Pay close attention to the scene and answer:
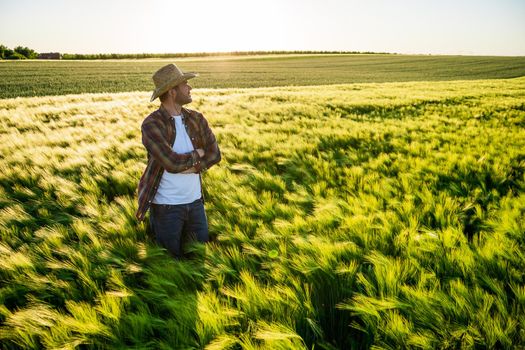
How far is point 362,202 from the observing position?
2.59 meters

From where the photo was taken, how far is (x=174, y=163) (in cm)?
244

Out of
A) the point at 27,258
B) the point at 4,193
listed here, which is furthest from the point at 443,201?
the point at 4,193

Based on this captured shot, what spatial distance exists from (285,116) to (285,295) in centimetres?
627

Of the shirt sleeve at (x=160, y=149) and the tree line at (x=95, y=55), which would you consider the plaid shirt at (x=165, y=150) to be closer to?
the shirt sleeve at (x=160, y=149)

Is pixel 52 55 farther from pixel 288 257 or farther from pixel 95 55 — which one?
pixel 288 257

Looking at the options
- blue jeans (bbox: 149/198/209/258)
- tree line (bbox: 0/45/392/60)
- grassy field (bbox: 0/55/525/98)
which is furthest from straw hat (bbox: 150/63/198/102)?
tree line (bbox: 0/45/392/60)

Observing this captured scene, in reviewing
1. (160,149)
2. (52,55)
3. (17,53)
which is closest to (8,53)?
(17,53)

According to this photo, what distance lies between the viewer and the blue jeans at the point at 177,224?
256 centimetres

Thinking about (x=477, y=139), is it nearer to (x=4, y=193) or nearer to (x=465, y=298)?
(x=465, y=298)

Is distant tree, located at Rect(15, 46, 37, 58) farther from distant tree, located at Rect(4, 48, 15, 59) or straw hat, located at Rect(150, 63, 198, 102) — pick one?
straw hat, located at Rect(150, 63, 198, 102)

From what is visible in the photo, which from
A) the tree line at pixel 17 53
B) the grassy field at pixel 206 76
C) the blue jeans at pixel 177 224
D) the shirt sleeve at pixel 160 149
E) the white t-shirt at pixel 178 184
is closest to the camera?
the shirt sleeve at pixel 160 149

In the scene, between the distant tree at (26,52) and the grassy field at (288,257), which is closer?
the grassy field at (288,257)

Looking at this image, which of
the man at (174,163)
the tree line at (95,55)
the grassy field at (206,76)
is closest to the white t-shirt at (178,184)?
the man at (174,163)

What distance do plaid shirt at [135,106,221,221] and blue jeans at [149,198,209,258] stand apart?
124mm
